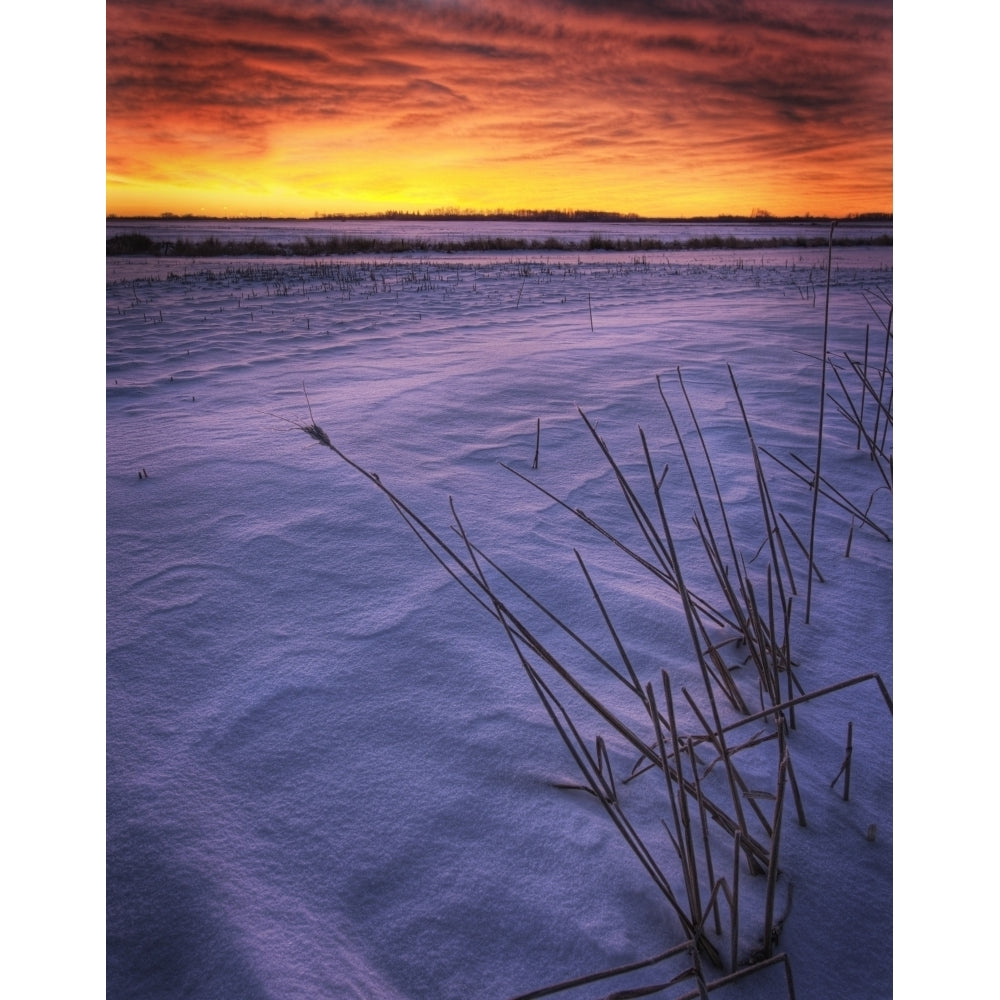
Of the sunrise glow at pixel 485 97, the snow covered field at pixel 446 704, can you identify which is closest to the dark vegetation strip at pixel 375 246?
the sunrise glow at pixel 485 97

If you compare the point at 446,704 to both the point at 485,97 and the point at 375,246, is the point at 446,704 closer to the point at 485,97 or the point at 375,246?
the point at 485,97

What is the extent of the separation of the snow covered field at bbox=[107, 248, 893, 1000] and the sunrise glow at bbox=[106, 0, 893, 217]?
1.03 metres

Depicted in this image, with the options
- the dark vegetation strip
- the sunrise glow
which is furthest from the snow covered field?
the dark vegetation strip

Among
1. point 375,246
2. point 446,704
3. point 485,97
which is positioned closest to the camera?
point 446,704

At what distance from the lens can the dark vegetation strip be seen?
9.49 meters

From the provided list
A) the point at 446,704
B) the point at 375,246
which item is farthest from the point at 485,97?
the point at 375,246

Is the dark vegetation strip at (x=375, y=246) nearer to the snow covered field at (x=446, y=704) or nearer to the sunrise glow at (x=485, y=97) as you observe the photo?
the sunrise glow at (x=485, y=97)

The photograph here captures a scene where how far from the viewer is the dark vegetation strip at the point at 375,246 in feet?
31.1

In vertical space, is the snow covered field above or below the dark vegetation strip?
below

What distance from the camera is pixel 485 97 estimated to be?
3.51 m

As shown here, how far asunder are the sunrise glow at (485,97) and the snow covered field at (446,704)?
103cm

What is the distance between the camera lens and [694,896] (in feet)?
2.15

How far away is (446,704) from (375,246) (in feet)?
41.7

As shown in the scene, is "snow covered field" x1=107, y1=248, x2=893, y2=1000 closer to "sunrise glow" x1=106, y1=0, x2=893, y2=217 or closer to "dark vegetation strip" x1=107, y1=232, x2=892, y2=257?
"sunrise glow" x1=106, y1=0, x2=893, y2=217
